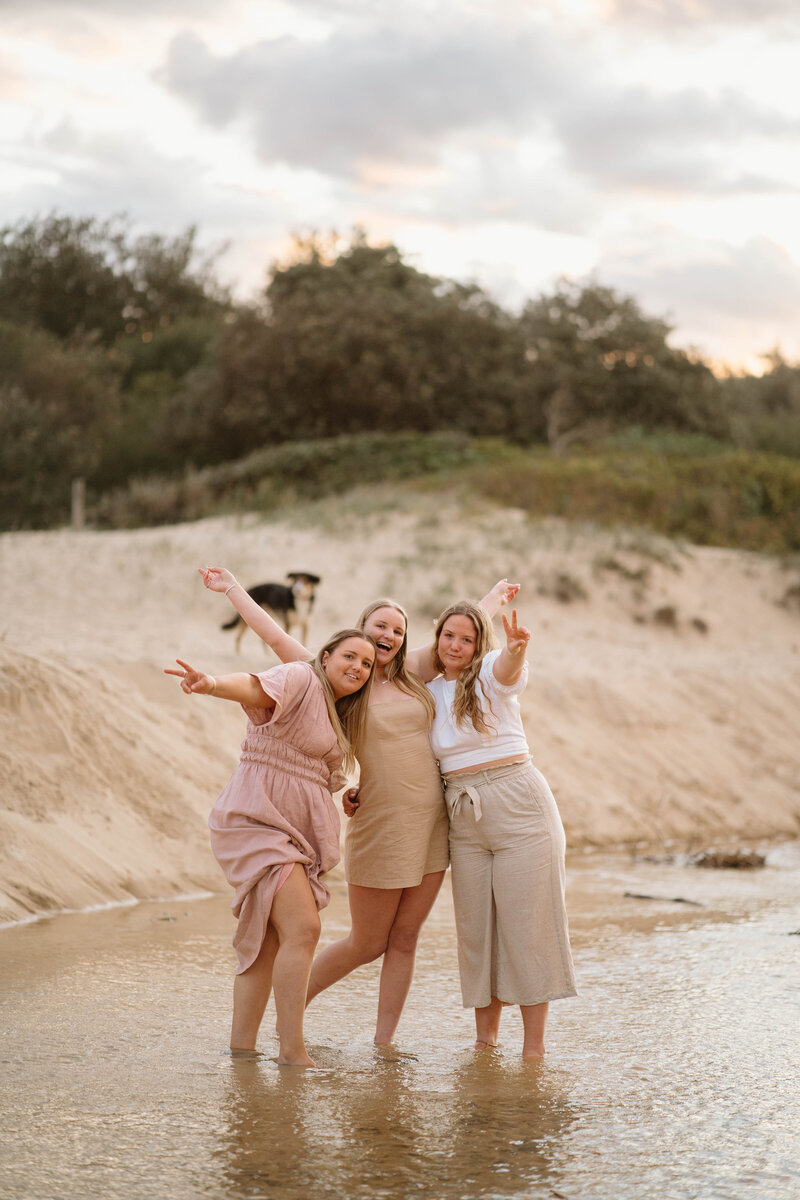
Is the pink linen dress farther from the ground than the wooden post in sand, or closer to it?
closer to it

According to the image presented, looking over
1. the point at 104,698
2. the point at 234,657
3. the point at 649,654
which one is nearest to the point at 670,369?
the point at 649,654

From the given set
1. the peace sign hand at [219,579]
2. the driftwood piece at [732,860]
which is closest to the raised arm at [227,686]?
the peace sign hand at [219,579]

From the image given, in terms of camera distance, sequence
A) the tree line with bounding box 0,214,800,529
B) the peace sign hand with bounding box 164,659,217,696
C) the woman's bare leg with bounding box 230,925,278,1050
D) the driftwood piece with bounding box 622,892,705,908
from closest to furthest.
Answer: the peace sign hand with bounding box 164,659,217,696
the woman's bare leg with bounding box 230,925,278,1050
the driftwood piece with bounding box 622,892,705,908
the tree line with bounding box 0,214,800,529

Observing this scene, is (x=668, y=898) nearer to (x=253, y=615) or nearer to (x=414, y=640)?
(x=253, y=615)

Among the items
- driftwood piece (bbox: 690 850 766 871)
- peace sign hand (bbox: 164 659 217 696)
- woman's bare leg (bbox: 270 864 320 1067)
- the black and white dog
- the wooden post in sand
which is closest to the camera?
peace sign hand (bbox: 164 659 217 696)

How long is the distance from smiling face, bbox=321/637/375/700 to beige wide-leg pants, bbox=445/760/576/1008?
558mm

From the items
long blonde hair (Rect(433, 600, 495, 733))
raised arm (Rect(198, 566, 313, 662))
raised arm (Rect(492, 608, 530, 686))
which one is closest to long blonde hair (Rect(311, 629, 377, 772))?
raised arm (Rect(198, 566, 313, 662))

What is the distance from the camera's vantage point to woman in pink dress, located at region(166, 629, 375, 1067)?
4.27 metres

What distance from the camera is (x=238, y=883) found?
14.3 ft

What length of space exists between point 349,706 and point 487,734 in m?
0.52

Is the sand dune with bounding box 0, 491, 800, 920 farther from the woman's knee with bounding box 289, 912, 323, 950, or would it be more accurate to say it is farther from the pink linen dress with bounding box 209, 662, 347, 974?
the woman's knee with bounding box 289, 912, 323, 950

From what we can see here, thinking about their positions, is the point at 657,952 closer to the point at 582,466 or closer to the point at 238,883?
the point at 238,883

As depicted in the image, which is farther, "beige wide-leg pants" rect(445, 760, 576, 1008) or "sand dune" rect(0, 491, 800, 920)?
"sand dune" rect(0, 491, 800, 920)

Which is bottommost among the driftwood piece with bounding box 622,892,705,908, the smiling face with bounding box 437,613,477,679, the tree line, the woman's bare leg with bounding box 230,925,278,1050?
the driftwood piece with bounding box 622,892,705,908
